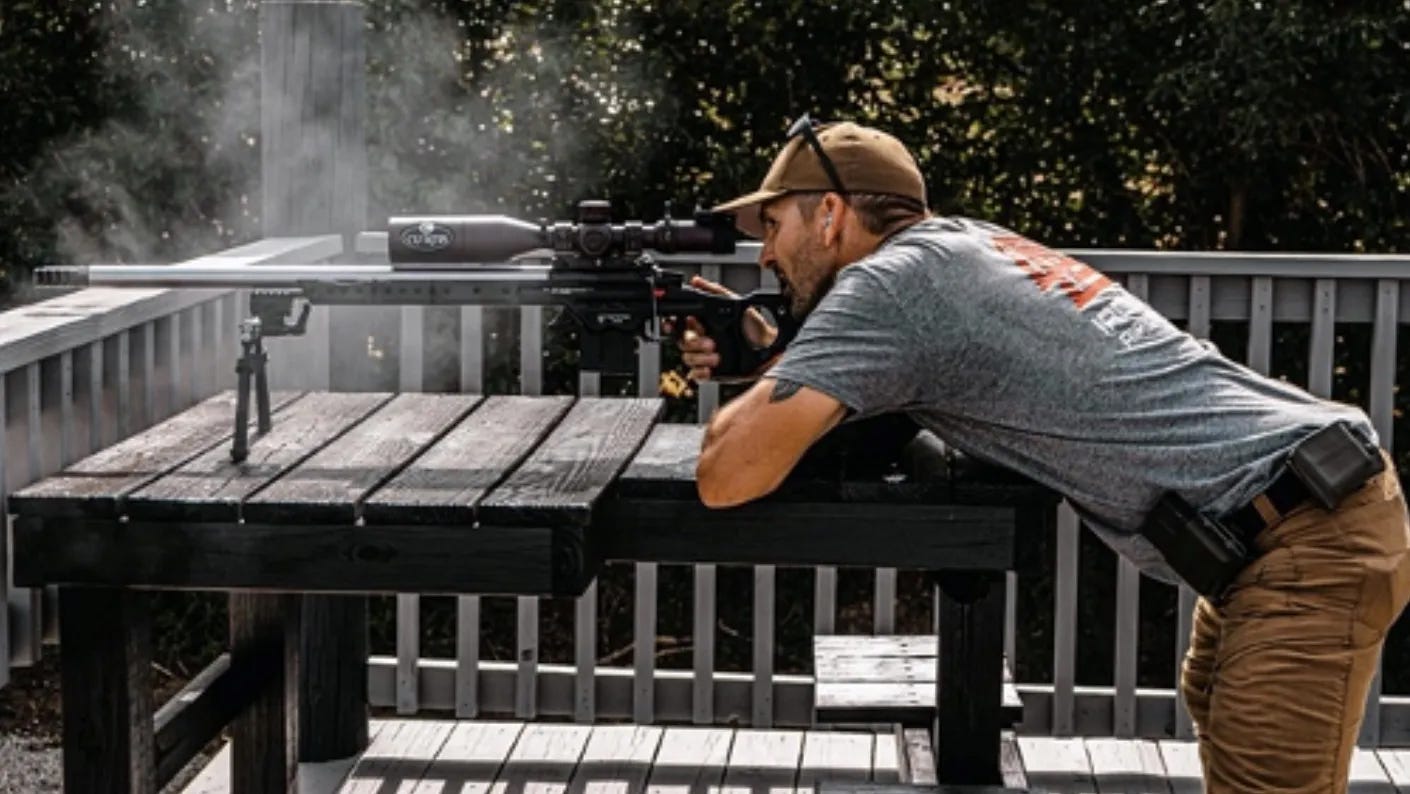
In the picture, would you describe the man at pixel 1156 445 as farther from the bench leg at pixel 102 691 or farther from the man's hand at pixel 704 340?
the bench leg at pixel 102 691

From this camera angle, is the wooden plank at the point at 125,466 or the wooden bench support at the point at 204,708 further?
the wooden bench support at the point at 204,708

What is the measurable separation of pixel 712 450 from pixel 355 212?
2.60 metres

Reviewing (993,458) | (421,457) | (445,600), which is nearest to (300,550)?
(421,457)

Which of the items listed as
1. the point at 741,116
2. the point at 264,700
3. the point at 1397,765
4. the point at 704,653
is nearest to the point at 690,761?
the point at 704,653

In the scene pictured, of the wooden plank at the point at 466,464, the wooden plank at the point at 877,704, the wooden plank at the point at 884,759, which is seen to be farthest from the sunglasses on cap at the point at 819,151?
the wooden plank at the point at 884,759

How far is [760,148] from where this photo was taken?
32.7 ft

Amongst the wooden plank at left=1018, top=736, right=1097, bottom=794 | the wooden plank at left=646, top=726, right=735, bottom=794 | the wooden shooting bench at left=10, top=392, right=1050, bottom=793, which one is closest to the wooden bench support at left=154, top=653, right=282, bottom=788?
the wooden shooting bench at left=10, top=392, right=1050, bottom=793

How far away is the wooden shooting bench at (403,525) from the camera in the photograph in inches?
A: 151

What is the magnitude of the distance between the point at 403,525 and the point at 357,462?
320 millimetres

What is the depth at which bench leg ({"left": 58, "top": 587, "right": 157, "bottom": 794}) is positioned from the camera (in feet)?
13.1

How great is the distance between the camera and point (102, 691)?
4043 mm

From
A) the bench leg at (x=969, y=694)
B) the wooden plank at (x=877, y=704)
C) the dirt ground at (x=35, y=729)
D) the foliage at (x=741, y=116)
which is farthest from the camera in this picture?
the foliage at (x=741, y=116)

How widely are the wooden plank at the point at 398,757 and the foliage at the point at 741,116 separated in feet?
11.0

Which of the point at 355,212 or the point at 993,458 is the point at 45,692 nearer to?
the point at 355,212
